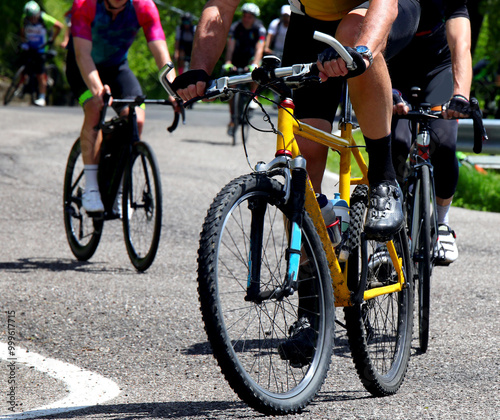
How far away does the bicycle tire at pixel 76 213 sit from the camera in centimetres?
617

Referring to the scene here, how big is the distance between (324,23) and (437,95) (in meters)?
1.33

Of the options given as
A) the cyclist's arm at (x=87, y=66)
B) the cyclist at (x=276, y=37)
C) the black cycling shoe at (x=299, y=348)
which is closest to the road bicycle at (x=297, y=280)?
the black cycling shoe at (x=299, y=348)

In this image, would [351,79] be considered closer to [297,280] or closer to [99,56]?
[297,280]

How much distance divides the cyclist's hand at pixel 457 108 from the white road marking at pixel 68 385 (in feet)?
6.28

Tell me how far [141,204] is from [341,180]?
2.78m

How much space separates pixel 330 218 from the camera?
3234 mm

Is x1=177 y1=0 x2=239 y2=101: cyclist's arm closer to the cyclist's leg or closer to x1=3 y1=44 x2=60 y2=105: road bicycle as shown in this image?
the cyclist's leg

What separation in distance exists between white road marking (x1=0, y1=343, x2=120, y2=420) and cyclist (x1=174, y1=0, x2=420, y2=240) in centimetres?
116

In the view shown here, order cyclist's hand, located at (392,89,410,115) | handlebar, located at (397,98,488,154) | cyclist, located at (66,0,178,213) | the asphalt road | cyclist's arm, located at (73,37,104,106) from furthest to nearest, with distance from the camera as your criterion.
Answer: cyclist, located at (66,0,178,213) < cyclist's arm, located at (73,37,104,106) < cyclist's hand, located at (392,89,410,115) < handlebar, located at (397,98,488,154) < the asphalt road

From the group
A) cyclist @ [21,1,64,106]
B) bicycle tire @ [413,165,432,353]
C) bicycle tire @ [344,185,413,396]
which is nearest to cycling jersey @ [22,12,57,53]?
cyclist @ [21,1,64,106]

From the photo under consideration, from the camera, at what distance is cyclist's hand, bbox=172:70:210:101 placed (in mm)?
2967

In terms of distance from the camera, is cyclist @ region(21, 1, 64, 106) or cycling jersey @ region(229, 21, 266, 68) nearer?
cycling jersey @ region(229, 21, 266, 68)

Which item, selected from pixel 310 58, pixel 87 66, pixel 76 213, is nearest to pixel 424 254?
pixel 310 58

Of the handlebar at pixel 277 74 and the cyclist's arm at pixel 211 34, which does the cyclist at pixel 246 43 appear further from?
the handlebar at pixel 277 74
